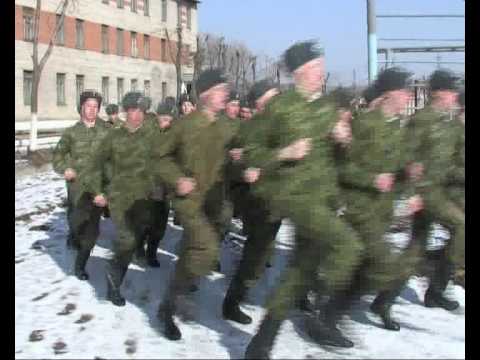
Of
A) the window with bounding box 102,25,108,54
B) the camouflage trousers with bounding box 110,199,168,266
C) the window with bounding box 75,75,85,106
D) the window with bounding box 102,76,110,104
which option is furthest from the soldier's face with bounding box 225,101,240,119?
the window with bounding box 102,25,108,54

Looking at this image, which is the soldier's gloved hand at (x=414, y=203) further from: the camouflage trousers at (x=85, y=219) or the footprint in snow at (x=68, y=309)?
the camouflage trousers at (x=85, y=219)

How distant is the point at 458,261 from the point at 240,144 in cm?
200

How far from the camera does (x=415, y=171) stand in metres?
4.58

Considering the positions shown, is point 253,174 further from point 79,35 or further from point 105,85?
point 105,85

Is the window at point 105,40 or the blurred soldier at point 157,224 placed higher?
the window at point 105,40

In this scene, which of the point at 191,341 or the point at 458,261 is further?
the point at 458,261

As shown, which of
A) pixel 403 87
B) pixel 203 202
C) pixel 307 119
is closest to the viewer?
pixel 307 119

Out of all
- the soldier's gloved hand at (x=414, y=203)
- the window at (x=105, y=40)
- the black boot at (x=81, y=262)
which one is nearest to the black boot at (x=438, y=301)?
the soldier's gloved hand at (x=414, y=203)

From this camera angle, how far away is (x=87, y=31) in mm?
33219

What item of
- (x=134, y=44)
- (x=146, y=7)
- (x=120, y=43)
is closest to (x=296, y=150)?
(x=146, y=7)

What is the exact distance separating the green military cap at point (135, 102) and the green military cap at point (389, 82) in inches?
77.6

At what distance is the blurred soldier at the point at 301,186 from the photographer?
12.7ft

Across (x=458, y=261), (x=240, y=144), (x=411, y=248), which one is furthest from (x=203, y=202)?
(x=458, y=261)

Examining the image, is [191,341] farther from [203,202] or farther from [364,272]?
[364,272]
